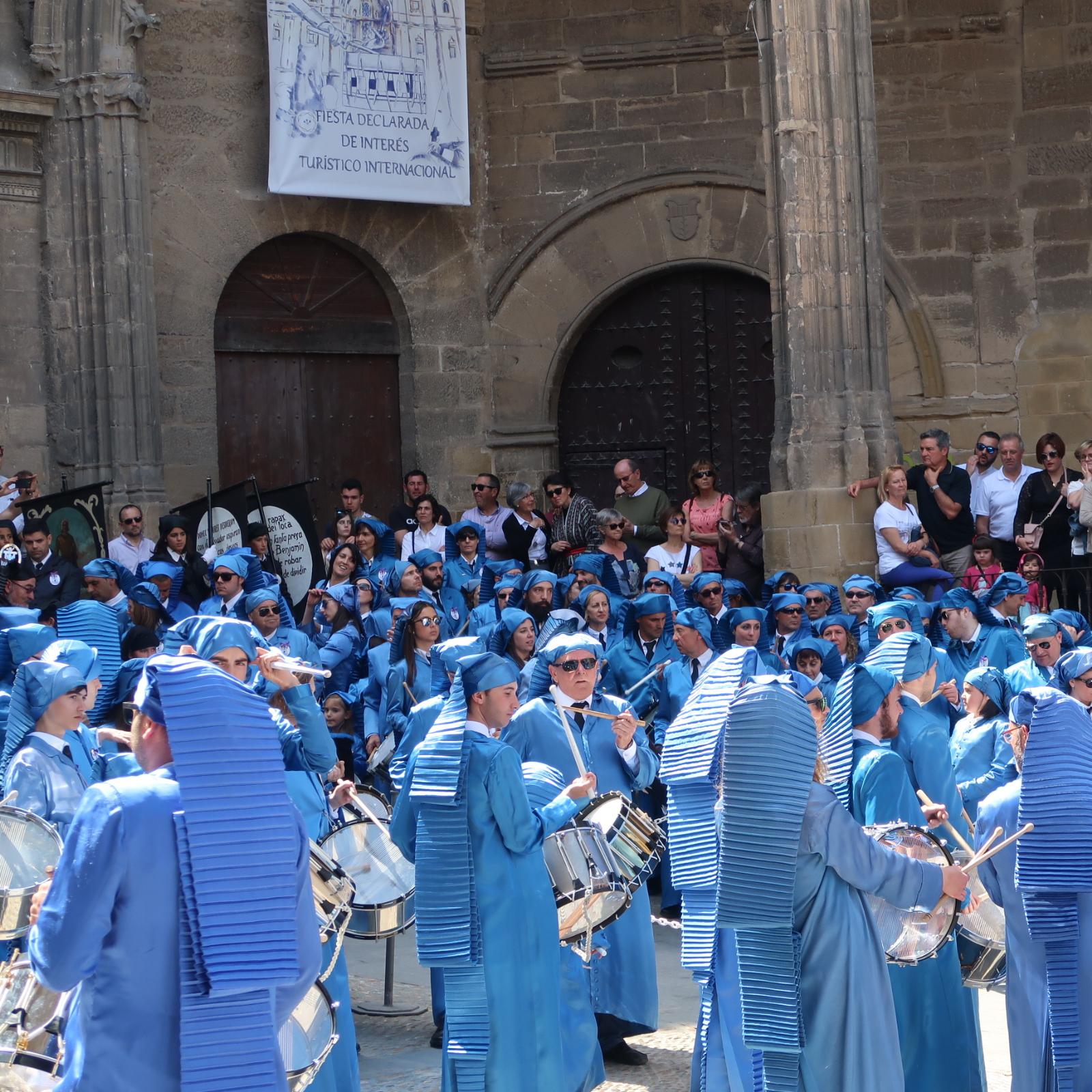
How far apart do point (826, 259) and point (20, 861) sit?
9.36m

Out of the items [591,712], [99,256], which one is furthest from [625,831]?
[99,256]

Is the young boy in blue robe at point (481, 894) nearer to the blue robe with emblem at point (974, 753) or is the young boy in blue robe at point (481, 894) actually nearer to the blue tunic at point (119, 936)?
the blue tunic at point (119, 936)

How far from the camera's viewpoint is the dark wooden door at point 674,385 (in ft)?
59.0

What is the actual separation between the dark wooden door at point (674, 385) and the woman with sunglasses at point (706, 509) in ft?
10.8

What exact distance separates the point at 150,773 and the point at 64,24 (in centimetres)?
1304

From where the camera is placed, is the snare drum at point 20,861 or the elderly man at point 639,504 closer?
the snare drum at point 20,861

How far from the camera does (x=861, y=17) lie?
14242 mm

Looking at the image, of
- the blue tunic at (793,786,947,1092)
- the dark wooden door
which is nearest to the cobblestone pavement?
the blue tunic at (793,786,947,1092)

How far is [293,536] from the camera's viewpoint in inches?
577

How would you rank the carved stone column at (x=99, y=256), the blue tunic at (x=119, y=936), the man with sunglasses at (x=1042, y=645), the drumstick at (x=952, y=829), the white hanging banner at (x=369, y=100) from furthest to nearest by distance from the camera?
the white hanging banner at (x=369, y=100) → the carved stone column at (x=99, y=256) → the man with sunglasses at (x=1042, y=645) → the drumstick at (x=952, y=829) → the blue tunic at (x=119, y=936)

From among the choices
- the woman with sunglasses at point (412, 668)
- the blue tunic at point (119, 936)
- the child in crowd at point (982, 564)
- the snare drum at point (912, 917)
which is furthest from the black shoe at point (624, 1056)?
the child in crowd at point (982, 564)

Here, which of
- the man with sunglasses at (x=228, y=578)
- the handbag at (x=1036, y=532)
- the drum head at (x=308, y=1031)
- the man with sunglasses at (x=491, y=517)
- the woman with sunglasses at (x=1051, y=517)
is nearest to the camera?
the drum head at (x=308, y=1031)

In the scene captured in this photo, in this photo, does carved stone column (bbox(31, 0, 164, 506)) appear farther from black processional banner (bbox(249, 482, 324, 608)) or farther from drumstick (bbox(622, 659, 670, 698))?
drumstick (bbox(622, 659, 670, 698))

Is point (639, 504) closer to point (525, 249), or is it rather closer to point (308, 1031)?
point (525, 249)
